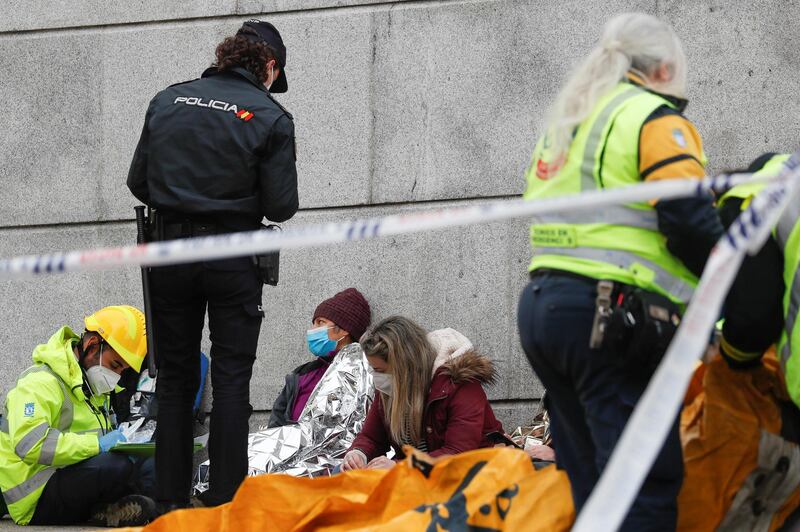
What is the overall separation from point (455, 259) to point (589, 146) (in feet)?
10.2

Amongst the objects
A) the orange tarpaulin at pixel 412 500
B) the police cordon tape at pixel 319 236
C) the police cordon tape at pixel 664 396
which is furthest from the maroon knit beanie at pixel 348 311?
the police cordon tape at pixel 664 396

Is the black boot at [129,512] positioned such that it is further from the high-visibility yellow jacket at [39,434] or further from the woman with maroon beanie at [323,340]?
the woman with maroon beanie at [323,340]

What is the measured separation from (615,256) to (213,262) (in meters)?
1.84

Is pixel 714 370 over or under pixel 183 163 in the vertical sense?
under

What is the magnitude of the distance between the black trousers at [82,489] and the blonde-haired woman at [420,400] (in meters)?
0.99

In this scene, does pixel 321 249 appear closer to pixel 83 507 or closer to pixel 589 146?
pixel 83 507

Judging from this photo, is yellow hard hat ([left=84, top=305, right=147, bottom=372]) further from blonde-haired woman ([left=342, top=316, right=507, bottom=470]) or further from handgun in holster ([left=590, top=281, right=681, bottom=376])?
handgun in holster ([left=590, top=281, right=681, bottom=376])

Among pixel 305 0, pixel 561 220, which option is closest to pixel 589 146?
pixel 561 220

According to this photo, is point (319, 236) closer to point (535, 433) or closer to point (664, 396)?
point (664, 396)

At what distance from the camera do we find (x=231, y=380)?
430 centimetres

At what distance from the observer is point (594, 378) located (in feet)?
9.23

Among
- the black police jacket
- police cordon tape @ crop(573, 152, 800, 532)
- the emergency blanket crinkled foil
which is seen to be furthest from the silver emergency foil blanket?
police cordon tape @ crop(573, 152, 800, 532)

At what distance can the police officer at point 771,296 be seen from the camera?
2.82 m

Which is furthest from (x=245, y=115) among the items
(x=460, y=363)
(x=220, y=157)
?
(x=460, y=363)
